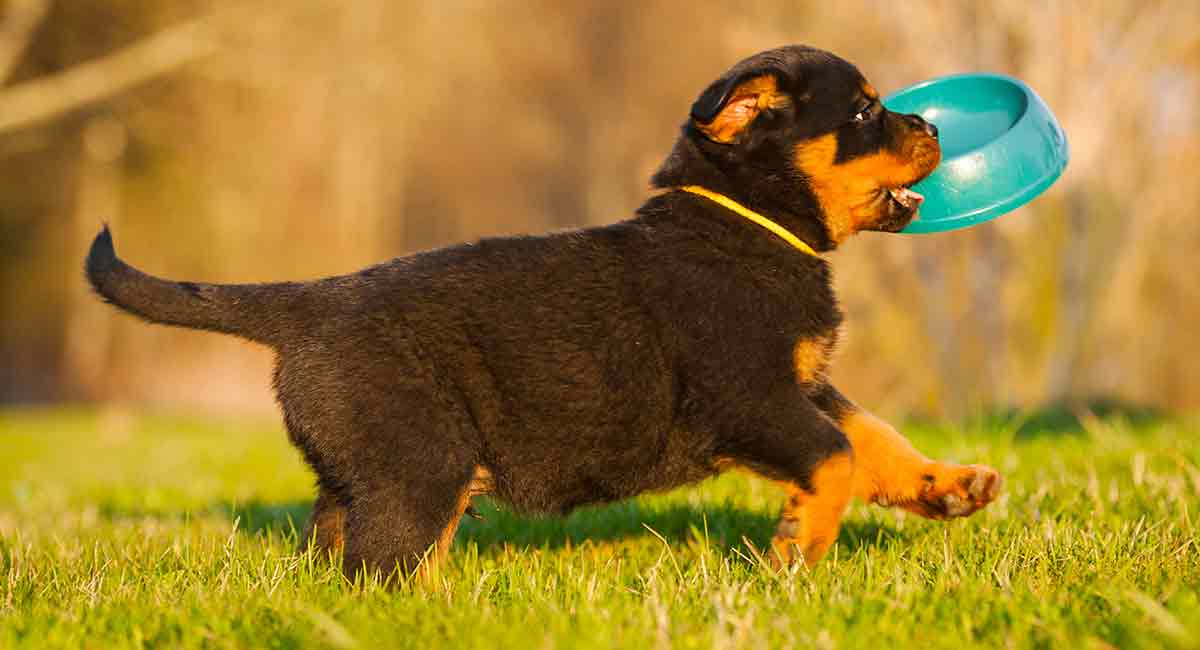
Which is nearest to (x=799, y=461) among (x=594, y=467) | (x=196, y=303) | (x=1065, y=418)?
(x=594, y=467)

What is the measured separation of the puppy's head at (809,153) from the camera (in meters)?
3.32

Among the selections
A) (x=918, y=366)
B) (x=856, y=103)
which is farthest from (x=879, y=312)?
(x=856, y=103)

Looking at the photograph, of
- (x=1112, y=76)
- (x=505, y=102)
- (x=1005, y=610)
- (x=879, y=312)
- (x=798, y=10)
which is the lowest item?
(x=1005, y=610)

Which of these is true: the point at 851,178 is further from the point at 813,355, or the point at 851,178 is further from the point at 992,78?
the point at 992,78

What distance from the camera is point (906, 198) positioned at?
3.43m

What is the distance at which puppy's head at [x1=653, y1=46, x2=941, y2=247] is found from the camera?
131 inches

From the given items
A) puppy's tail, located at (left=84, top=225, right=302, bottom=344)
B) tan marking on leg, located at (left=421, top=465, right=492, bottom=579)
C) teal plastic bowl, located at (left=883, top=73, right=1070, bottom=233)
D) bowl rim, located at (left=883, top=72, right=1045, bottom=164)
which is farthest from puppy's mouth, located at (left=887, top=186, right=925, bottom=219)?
puppy's tail, located at (left=84, top=225, right=302, bottom=344)

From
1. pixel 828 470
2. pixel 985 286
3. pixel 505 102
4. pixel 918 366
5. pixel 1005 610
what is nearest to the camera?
pixel 1005 610

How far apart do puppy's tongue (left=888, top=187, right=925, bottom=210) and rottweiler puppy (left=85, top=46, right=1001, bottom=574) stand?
0.02 metres

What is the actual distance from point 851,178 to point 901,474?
85 centimetres

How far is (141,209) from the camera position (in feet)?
57.9

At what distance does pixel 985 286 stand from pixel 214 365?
14.7 meters

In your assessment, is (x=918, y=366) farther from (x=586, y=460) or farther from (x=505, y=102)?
(x=505, y=102)

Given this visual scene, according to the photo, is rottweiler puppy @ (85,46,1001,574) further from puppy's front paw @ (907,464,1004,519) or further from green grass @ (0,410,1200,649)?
green grass @ (0,410,1200,649)
